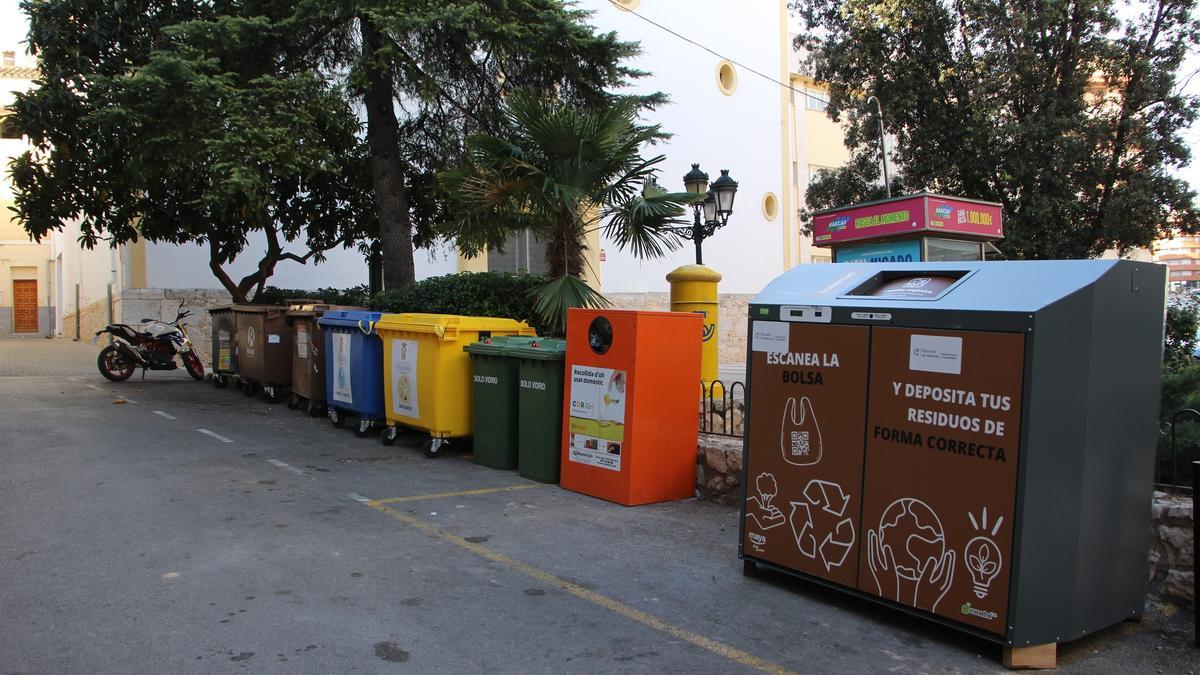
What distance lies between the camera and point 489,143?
9945 mm

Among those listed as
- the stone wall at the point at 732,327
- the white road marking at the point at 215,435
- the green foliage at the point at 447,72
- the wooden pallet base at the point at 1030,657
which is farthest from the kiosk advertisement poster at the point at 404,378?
the stone wall at the point at 732,327

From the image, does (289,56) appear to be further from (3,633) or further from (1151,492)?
(1151,492)

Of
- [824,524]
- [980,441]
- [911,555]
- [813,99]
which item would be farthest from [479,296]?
[813,99]

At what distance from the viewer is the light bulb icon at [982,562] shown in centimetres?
390

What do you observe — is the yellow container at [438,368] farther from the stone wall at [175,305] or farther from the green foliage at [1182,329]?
the green foliage at [1182,329]

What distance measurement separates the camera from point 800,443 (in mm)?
4809

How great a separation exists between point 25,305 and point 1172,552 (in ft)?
137

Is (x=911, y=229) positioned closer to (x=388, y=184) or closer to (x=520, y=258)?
(x=388, y=184)

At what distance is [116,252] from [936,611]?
2086 centimetres

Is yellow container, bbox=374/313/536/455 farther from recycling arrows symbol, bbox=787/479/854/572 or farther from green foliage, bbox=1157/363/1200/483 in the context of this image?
green foliage, bbox=1157/363/1200/483

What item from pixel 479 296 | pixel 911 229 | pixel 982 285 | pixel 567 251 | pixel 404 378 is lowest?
pixel 404 378

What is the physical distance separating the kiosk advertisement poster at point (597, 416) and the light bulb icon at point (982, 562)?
10.2 ft

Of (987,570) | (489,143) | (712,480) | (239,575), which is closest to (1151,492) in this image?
(987,570)

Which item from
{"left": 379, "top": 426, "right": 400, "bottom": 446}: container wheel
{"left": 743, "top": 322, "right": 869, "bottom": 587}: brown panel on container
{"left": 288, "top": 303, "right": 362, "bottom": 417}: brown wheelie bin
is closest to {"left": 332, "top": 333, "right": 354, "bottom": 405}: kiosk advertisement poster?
{"left": 288, "top": 303, "right": 362, "bottom": 417}: brown wheelie bin
